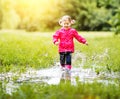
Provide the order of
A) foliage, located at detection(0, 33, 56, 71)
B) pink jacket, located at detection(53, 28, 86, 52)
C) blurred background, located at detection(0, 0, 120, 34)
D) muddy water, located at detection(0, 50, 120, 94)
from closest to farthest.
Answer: muddy water, located at detection(0, 50, 120, 94) < pink jacket, located at detection(53, 28, 86, 52) < foliage, located at detection(0, 33, 56, 71) < blurred background, located at detection(0, 0, 120, 34)

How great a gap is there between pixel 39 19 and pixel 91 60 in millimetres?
28825

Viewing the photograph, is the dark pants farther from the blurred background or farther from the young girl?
the blurred background

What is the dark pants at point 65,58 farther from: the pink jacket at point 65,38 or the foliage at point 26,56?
the foliage at point 26,56

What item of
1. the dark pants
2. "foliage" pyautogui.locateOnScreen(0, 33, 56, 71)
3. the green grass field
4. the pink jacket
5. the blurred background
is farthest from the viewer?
the blurred background

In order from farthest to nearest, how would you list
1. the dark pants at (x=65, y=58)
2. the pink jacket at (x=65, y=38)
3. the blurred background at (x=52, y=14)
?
the blurred background at (x=52, y=14)
the pink jacket at (x=65, y=38)
the dark pants at (x=65, y=58)

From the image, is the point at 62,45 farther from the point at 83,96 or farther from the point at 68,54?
the point at 83,96

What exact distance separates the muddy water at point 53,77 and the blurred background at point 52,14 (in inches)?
1045

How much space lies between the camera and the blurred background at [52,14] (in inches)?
1505

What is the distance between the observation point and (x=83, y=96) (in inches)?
237

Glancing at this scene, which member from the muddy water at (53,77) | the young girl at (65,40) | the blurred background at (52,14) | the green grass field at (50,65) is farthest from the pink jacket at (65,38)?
the blurred background at (52,14)

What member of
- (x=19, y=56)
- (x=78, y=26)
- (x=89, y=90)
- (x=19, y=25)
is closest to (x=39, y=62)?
(x=19, y=56)

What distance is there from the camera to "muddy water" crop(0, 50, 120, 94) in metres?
8.62

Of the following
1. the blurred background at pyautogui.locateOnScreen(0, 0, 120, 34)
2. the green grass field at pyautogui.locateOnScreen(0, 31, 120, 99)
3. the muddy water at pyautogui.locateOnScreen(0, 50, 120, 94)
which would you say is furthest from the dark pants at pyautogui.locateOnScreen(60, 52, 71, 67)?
the blurred background at pyautogui.locateOnScreen(0, 0, 120, 34)

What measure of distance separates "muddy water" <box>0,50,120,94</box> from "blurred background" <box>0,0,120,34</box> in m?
26.5
